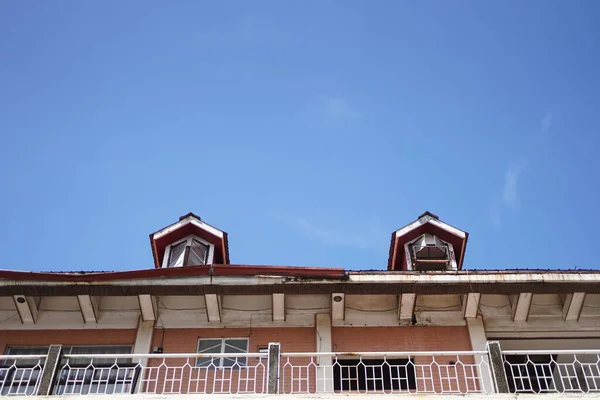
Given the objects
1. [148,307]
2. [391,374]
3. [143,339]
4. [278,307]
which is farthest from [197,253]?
[391,374]

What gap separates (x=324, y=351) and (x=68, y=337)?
16.2 ft

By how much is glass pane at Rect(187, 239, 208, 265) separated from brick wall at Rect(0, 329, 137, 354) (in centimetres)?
186

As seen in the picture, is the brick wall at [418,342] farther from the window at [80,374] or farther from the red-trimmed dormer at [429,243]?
the window at [80,374]

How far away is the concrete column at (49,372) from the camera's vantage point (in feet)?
37.0

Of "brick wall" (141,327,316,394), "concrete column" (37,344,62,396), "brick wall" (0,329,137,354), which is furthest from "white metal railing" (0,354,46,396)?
"brick wall" (141,327,316,394)

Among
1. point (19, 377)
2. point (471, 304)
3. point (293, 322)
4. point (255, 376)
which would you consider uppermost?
point (471, 304)

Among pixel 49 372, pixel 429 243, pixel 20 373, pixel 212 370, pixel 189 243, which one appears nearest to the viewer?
pixel 49 372

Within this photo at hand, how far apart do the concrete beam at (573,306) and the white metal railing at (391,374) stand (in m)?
2.12

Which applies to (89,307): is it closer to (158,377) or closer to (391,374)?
(158,377)

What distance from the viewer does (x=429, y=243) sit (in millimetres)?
14797

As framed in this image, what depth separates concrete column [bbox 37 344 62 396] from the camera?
1129 cm

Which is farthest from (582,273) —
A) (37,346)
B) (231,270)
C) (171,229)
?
(37,346)

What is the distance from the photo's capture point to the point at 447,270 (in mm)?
13664

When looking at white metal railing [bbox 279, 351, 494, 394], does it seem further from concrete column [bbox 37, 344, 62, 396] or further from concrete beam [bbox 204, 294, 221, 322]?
concrete column [bbox 37, 344, 62, 396]
